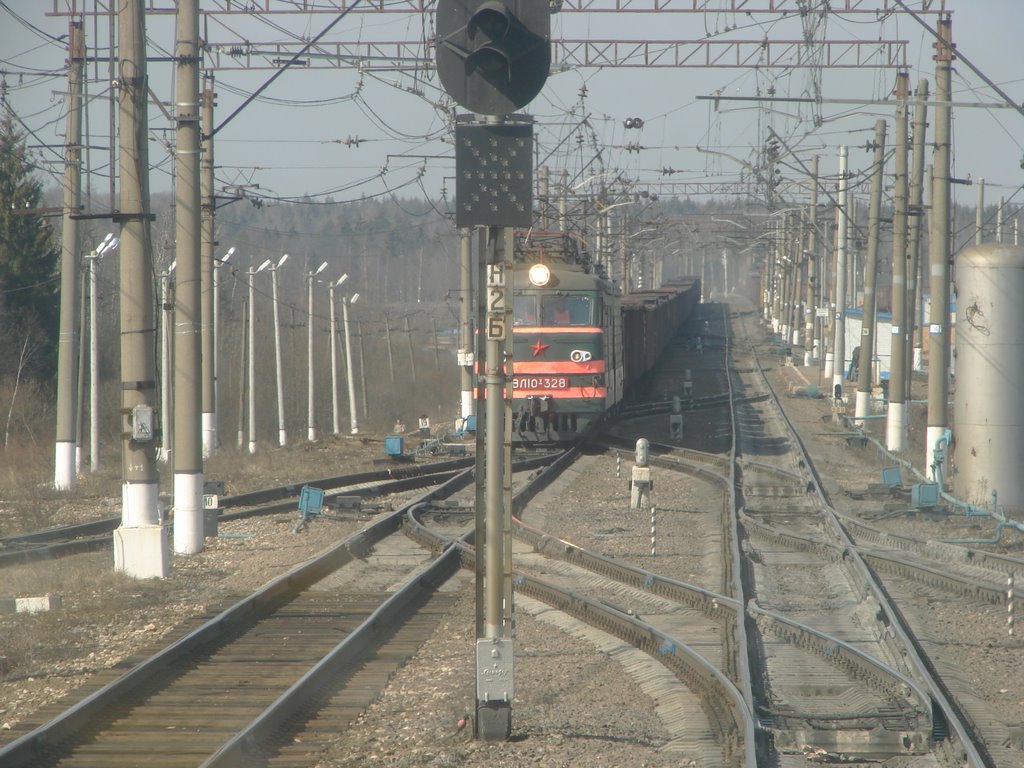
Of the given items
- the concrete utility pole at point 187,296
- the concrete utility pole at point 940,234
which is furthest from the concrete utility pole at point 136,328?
the concrete utility pole at point 940,234

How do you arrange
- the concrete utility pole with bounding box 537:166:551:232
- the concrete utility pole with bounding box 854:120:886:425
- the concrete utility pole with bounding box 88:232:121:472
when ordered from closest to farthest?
1. the concrete utility pole with bounding box 88:232:121:472
2. the concrete utility pole with bounding box 854:120:886:425
3. the concrete utility pole with bounding box 537:166:551:232

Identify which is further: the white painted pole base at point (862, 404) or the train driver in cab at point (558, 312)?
the white painted pole base at point (862, 404)

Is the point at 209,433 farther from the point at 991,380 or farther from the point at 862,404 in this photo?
the point at 862,404

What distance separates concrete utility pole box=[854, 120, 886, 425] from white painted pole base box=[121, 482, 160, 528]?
750 inches

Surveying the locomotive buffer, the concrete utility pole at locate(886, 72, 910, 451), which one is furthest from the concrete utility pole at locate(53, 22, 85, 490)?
the locomotive buffer

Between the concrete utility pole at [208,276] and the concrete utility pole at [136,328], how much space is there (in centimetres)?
798

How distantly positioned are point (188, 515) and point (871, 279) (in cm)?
1977

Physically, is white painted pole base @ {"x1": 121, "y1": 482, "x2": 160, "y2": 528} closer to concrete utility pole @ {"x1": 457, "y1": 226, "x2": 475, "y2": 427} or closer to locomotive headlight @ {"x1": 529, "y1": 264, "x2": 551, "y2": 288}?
locomotive headlight @ {"x1": 529, "y1": 264, "x2": 551, "y2": 288}

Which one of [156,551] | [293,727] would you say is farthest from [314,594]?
[293,727]

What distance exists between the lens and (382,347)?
80125 mm

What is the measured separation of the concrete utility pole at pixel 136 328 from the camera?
41.1 feet

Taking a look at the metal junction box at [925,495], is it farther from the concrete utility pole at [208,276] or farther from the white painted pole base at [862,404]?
the white painted pole base at [862,404]

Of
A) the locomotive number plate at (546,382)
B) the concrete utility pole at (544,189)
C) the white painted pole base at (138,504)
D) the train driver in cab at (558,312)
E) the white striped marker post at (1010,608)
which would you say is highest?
the concrete utility pole at (544,189)

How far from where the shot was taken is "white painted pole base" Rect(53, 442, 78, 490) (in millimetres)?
21422
